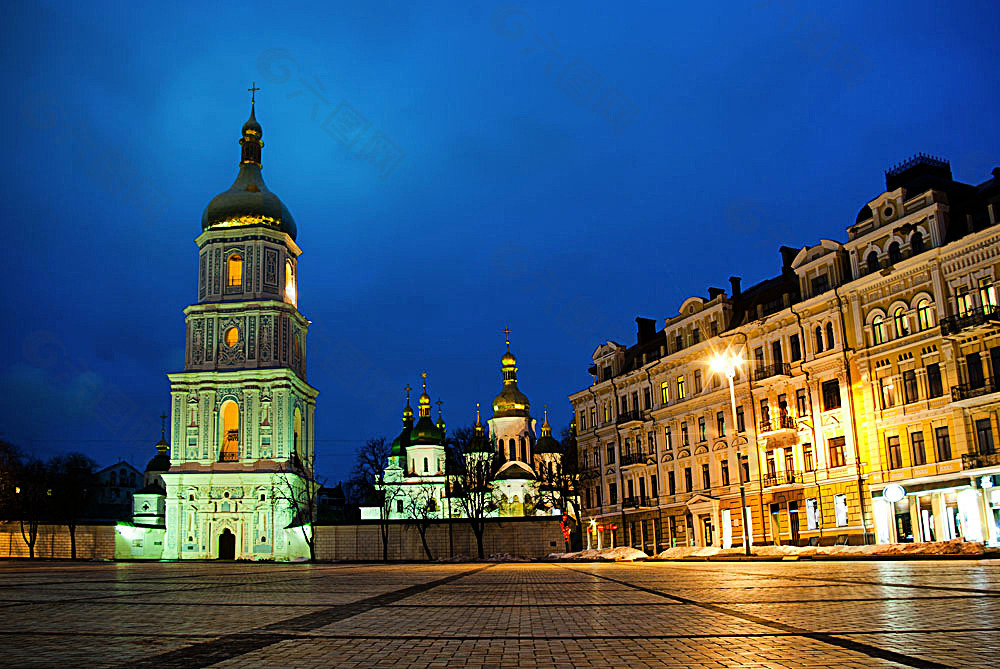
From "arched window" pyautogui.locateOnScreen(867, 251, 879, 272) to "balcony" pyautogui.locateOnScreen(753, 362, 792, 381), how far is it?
23.7ft

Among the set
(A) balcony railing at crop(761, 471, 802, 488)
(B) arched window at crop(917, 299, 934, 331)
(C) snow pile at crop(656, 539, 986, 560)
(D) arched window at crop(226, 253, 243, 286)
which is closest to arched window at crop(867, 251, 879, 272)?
(B) arched window at crop(917, 299, 934, 331)

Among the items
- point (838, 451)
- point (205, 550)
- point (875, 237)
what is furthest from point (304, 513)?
point (875, 237)

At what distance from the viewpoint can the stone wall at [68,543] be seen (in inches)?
2916

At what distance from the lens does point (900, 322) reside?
135ft

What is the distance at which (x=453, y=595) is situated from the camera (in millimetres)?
15234

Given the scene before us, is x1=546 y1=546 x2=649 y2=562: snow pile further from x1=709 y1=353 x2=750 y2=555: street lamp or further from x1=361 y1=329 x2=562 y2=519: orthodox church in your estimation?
x1=361 y1=329 x2=562 y2=519: orthodox church

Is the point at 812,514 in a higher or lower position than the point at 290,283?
lower

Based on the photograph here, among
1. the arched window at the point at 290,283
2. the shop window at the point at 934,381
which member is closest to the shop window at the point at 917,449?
the shop window at the point at 934,381

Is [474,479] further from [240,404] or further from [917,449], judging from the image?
[917,449]

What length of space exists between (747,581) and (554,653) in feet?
33.9

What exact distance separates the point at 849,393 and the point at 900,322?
4.44 meters

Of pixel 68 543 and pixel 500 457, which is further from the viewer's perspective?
pixel 500 457

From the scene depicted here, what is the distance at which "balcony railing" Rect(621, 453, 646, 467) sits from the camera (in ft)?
197

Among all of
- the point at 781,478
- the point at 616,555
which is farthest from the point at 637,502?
the point at 781,478
